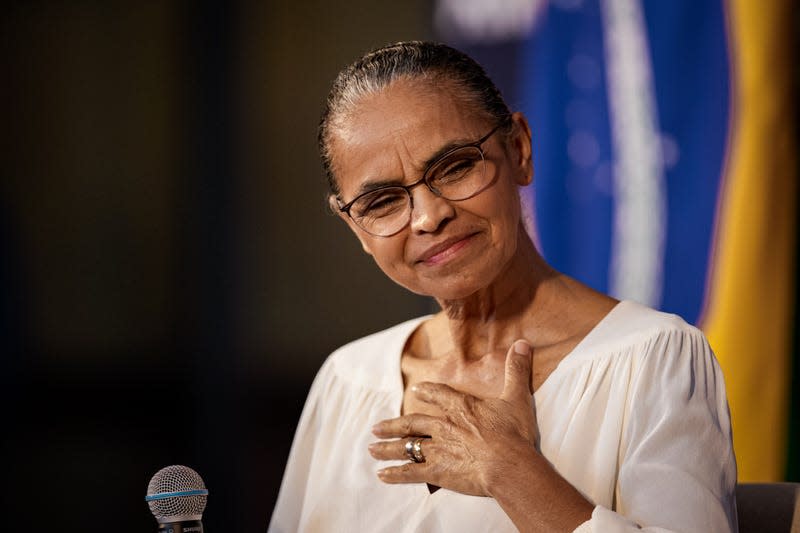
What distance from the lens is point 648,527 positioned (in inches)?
60.8

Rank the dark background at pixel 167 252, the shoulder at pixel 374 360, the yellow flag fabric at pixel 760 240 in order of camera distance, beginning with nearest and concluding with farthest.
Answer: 1. the shoulder at pixel 374 360
2. the yellow flag fabric at pixel 760 240
3. the dark background at pixel 167 252

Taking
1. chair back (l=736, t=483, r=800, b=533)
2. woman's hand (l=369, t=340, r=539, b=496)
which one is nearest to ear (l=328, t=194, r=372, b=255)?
woman's hand (l=369, t=340, r=539, b=496)

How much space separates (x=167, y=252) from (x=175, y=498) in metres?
3.24

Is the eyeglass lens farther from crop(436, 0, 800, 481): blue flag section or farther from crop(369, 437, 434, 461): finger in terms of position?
crop(436, 0, 800, 481): blue flag section

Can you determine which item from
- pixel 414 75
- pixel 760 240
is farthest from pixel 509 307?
pixel 760 240

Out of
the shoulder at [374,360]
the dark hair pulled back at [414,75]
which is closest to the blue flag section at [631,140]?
the shoulder at [374,360]

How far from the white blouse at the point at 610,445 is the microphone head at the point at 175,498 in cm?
49

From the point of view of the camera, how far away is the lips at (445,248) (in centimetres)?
187

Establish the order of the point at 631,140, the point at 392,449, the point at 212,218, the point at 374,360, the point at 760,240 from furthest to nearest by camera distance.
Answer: the point at 212,218, the point at 631,140, the point at 760,240, the point at 374,360, the point at 392,449

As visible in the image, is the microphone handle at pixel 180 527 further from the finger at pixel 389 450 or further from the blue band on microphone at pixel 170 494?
the finger at pixel 389 450

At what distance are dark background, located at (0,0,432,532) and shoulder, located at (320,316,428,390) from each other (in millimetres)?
2186

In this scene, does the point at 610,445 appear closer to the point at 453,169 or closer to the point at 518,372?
the point at 518,372

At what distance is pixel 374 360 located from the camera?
2.33 m

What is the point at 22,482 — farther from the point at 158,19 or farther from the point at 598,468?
the point at 598,468
